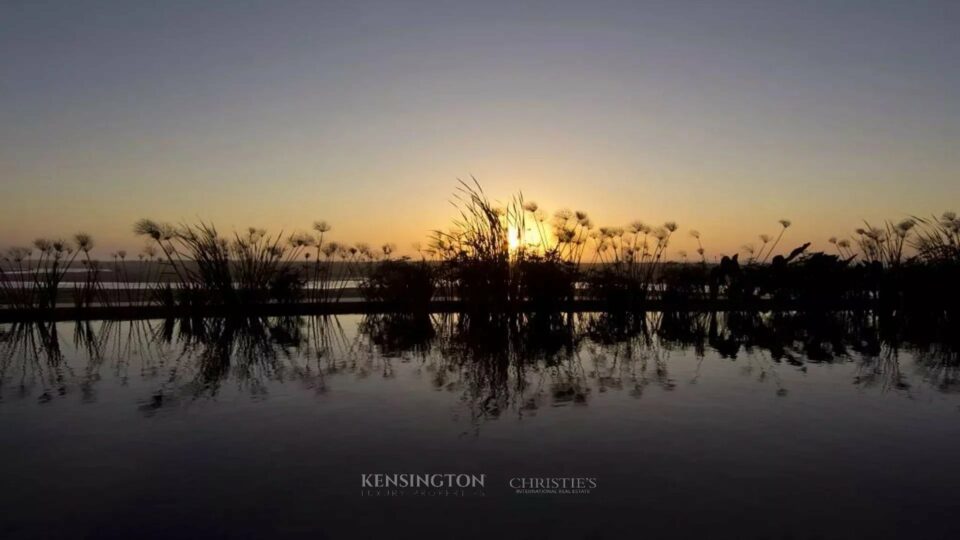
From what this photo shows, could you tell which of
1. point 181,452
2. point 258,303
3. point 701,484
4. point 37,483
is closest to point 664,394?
point 701,484

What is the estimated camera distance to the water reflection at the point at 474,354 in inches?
252

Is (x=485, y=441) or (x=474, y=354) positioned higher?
(x=474, y=354)

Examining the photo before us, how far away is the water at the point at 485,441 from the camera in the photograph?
314 centimetres

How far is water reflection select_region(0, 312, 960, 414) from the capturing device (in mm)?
6402

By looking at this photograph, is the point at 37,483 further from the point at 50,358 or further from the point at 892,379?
the point at 892,379

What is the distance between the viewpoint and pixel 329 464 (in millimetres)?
3945

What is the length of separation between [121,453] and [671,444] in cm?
347

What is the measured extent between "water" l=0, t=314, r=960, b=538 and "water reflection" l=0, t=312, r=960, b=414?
61 millimetres

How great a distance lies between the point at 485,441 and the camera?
441 cm

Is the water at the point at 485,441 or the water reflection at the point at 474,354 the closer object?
the water at the point at 485,441

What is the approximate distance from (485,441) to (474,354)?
4.31 m

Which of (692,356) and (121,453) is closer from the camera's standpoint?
(121,453)

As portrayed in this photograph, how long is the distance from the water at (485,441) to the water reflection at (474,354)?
2.4 inches

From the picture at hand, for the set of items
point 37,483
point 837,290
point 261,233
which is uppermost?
point 261,233
